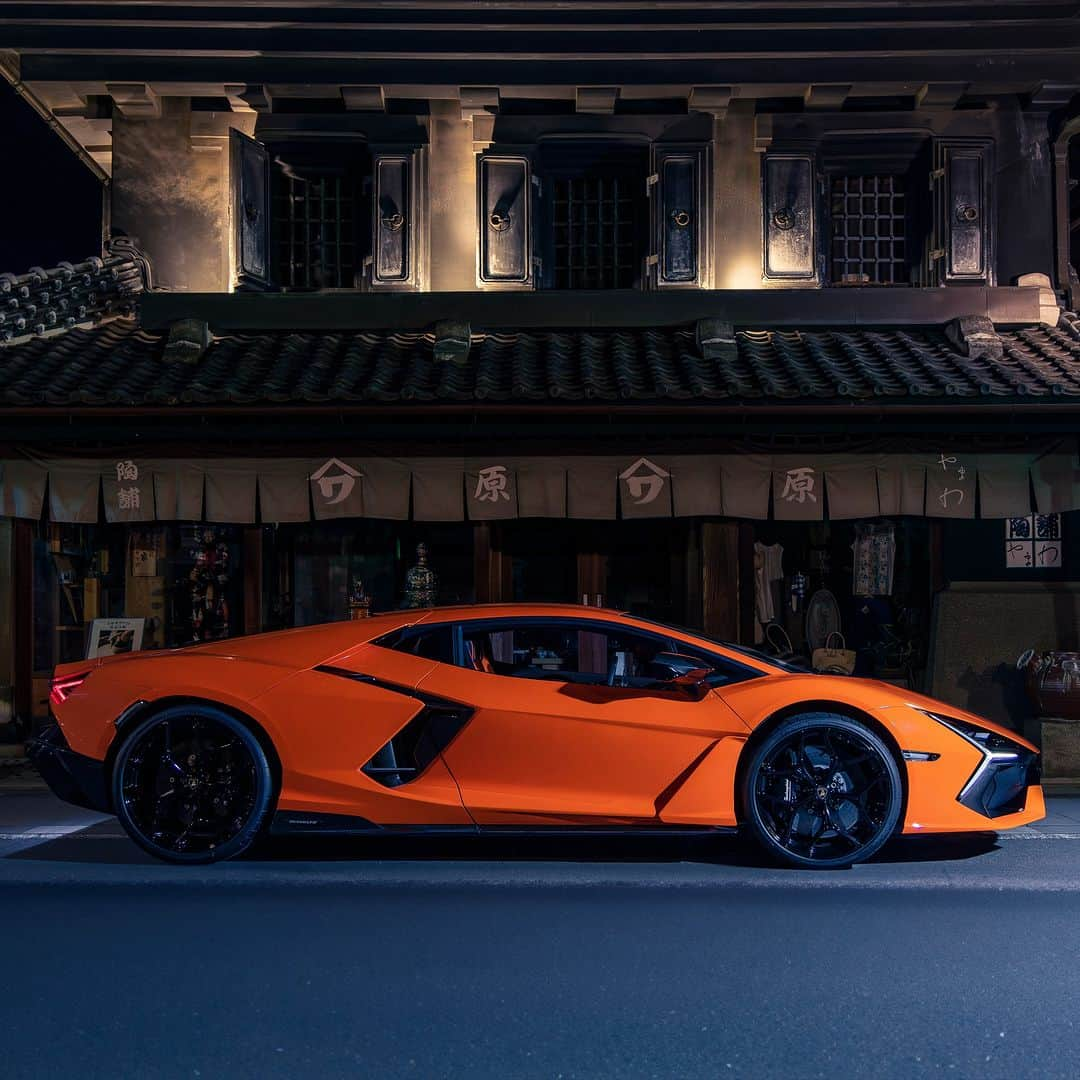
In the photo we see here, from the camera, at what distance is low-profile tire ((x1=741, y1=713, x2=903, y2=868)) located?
6.07m

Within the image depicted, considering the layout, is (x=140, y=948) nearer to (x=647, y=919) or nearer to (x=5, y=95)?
(x=647, y=919)

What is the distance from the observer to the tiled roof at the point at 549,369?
10492mm

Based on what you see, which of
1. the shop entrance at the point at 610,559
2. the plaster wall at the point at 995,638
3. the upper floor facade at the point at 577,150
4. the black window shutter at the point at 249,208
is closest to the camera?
the plaster wall at the point at 995,638

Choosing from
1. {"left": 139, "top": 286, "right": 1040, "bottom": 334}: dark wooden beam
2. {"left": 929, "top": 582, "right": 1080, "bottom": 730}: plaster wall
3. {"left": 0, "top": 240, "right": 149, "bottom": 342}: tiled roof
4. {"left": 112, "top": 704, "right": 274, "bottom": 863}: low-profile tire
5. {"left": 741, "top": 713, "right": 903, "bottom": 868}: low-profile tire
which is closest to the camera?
{"left": 741, "top": 713, "right": 903, "bottom": 868}: low-profile tire

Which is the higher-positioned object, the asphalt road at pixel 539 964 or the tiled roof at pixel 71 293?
the tiled roof at pixel 71 293

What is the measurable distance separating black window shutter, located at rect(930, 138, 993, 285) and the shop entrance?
4.44 metres

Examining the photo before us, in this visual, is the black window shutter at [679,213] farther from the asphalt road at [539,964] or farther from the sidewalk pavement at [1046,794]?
the asphalt road at [539,964]

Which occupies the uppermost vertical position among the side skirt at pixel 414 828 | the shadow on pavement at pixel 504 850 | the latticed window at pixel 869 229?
the latticed window at pixel 869 229

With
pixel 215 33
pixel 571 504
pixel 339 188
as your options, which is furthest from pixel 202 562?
pixel 215 33

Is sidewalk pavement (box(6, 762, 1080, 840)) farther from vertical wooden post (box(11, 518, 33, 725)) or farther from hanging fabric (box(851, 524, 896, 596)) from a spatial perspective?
hanging fabric (box(851, 524, 896, 596))

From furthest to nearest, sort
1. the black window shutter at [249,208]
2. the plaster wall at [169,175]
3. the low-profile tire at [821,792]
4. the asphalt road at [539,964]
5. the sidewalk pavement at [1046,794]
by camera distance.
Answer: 1. the plaster wall at [169,175]
2. the black window shutter at [249,208]
3. the sidewalk pavement at [1046,794]
4. the low-profile tire at [821,792]
5. the asphalt road at [539,964]

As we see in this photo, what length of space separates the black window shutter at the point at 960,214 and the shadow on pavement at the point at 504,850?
25.7 ft

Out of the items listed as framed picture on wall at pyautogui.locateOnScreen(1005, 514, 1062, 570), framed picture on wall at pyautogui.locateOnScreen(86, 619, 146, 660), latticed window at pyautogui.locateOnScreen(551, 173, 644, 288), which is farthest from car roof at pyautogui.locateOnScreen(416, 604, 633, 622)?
latticed window at pyautogui.locateOnScreen(551, 173, 644, 288)

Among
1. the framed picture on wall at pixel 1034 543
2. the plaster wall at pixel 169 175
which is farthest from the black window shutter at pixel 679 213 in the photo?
the plaster wall at pixel 169 175
